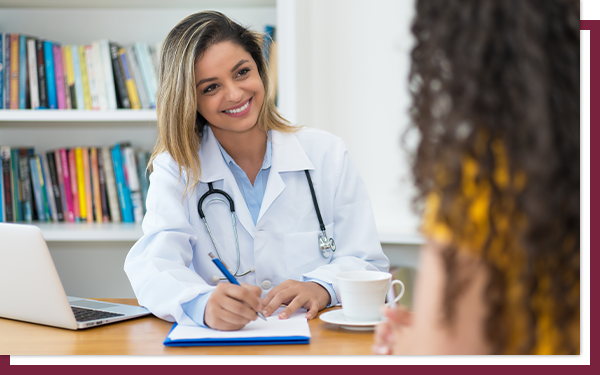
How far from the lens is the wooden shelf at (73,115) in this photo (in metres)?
2.19

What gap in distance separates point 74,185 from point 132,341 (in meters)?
1.50

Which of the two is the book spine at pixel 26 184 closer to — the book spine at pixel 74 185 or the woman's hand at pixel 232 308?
the book spine at pixel 74 185

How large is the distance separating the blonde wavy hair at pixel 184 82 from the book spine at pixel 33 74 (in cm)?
96

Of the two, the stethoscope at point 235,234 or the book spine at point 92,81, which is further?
the book spine at point 92,81

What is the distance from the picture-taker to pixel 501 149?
1.60 ft

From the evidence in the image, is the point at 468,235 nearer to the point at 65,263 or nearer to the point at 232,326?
the point at 232,326

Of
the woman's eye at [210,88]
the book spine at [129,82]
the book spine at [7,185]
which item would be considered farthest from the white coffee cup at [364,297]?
the book spine at [7,185]

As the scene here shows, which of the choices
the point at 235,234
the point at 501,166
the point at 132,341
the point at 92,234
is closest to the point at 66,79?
the point at 92,234

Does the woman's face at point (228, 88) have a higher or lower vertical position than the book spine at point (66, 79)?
lower

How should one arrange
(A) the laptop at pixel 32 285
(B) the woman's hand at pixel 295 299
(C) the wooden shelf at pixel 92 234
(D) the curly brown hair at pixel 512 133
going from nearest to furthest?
(D) the curly brown hair at pixel 512 133 → (A) the laptop at pixel 32 285 → (B) the woman's hand at pixel 295 299 → (C) the wooden shelf at pixel 92 234

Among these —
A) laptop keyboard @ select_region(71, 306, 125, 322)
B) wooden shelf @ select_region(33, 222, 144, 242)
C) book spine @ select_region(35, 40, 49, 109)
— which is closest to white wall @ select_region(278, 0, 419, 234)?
wooden shelf @ select_region(33, 222, 144, 242)

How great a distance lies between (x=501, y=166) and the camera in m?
0.49

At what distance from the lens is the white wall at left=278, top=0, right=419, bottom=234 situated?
230 cm

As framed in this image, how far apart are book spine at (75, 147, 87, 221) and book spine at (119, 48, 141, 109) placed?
→ 1.09ft
